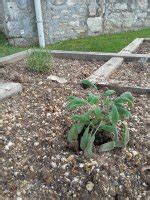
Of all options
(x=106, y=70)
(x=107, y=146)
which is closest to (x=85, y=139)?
(x=107, y=146)

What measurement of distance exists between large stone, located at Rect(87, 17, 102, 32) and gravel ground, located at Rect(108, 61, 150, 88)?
2.67 meters

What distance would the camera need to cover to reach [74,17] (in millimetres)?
7035

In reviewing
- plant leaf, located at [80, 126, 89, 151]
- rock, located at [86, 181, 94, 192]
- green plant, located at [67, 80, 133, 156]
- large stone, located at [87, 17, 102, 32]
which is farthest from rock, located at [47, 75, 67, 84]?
large stone, located at [87, 17, 102, 32]

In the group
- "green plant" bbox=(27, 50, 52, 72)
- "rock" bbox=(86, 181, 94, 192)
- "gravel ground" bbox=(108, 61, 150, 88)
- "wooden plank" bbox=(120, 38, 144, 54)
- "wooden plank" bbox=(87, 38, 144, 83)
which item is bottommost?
"rock" bbox=(86, 181, 94, 192)

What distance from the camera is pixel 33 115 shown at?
10.0 feet

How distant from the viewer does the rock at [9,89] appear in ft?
11.1

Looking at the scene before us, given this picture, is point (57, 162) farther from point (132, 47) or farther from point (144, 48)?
point (144, 48)

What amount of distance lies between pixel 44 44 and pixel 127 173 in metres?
4.63

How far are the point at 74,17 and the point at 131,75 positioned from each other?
3.17 metres

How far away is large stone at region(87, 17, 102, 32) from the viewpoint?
7.21 m

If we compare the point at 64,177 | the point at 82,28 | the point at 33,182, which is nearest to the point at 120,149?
the point at 64,177

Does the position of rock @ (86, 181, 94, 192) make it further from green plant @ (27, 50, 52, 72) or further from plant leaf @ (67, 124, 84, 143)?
green plant @ (27, 50, 52, 72)

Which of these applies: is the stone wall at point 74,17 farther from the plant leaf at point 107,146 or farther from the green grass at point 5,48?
the plant leaf at point 107,146

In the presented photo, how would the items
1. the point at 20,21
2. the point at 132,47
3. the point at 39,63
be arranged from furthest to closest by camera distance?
1. the point at 20,21
2. the point at 132,47
3. the point at 39,63
